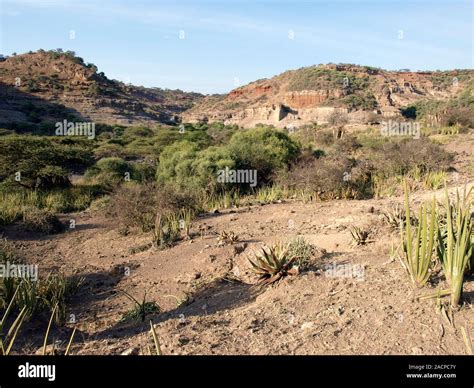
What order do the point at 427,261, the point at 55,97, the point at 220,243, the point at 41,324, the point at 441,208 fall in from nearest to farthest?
1. the point at 427,261
2. the point at 41,324
3. the point at 441,208
4. the point at 220,243
5. the point at 55,97

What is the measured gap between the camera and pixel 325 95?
203 feet

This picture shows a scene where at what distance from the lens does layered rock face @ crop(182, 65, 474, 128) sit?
57.6m

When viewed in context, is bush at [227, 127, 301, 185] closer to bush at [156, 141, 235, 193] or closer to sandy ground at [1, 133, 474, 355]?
bush at [156, 141, 235, 193]

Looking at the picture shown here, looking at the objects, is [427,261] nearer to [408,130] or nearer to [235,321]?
[235,321]

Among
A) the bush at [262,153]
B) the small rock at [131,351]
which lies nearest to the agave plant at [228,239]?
the small rock at [131,351]

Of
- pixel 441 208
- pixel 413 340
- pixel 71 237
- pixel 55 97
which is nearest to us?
pixel 413 340

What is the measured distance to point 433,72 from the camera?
79.6 metres

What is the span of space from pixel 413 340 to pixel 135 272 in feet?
15.4

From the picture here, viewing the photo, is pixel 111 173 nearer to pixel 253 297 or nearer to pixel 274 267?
pixel 274 267

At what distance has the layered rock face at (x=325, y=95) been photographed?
5759cm

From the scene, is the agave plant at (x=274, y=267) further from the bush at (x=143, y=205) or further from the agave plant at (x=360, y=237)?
the bush at (x=143, y=205)

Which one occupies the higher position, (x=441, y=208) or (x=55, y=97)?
(x=55, y=97)

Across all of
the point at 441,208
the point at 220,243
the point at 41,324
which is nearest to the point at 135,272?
the point at 220,243
